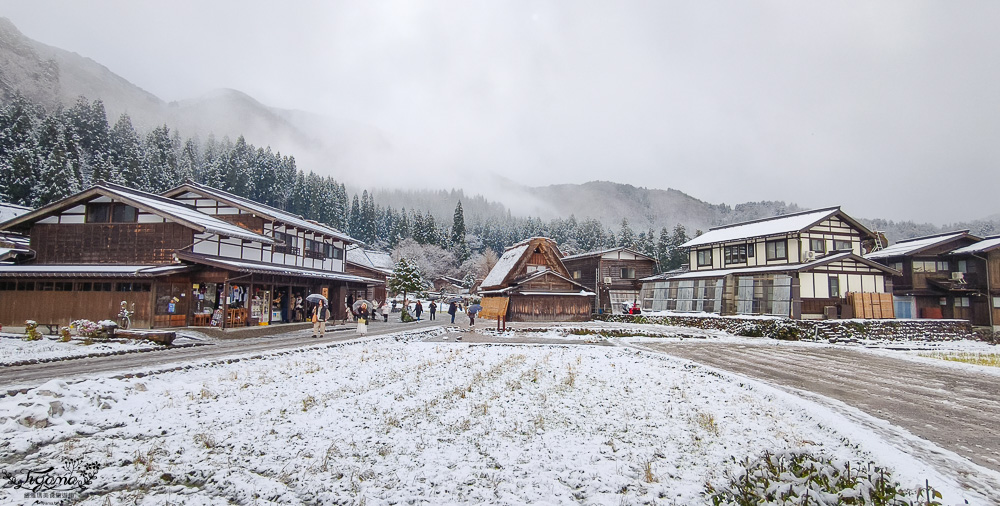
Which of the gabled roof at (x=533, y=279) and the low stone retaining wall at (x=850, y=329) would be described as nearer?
the low stone retaining wall at (x=850, y=329)

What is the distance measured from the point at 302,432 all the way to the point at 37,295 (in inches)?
971

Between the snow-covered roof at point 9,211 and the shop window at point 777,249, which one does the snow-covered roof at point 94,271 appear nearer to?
the snow-covered roof at point 9,211

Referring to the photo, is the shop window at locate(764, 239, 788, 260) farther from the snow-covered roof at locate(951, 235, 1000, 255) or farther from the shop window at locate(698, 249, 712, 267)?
the snow-covered roof at locate(951, 235, 1000, 255)

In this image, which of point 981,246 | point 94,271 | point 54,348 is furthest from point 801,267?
point 94,271

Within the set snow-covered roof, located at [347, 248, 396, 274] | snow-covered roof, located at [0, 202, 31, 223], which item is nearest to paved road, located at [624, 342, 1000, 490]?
snow-covered roof, located at [347, 248, 396, 274]

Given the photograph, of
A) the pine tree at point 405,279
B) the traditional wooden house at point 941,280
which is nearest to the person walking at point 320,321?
the pine tree at point 405,279

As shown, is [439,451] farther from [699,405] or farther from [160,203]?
[160,203]

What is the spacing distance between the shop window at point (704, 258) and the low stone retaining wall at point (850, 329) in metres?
10.4

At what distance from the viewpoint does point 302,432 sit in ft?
23.2

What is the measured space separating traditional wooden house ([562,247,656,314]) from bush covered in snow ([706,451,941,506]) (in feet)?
142

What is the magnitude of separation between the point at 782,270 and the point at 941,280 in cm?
1655

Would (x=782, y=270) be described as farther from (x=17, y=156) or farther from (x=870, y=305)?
(x=17, y=156)

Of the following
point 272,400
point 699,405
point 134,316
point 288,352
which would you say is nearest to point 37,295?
point 134,316

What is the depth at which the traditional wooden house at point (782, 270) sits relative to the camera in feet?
94.7
